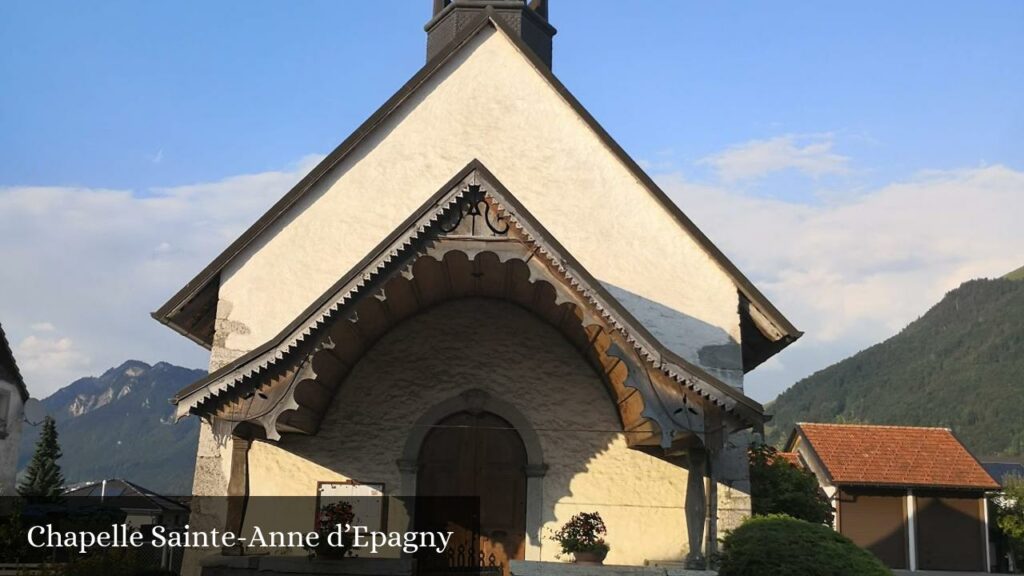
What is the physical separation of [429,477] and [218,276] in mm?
3955

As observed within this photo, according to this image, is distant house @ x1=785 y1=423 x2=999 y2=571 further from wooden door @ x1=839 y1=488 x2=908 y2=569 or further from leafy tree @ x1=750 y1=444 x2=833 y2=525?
leafy tree @ x1=750 y1=444 x2=833 y2=525

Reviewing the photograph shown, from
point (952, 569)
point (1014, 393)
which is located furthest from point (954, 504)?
point (1014, 393)

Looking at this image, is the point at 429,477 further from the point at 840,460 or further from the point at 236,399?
the point at 840,460

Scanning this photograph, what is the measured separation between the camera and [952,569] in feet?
126

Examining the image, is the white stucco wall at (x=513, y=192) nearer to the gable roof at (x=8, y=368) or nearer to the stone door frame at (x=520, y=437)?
the stone door frame at (x=520, y=437)

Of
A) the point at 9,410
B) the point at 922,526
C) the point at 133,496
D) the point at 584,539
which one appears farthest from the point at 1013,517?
the point at 9,410

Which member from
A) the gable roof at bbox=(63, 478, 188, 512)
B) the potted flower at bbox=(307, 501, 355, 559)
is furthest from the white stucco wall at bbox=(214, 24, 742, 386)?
the gable roof at bbox=(63, 478, 188, 512)

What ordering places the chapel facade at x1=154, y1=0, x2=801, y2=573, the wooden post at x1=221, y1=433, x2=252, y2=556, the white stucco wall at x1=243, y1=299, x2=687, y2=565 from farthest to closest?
the white stucco wall at x1=243, y1=299, x2=687, y2=565, the chapel facade at x1=154, y1=0, x2=801, y2=573, the wooden post at x1=221, y1=433, x2=252, y2=556

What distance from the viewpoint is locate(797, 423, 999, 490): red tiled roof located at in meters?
38.5

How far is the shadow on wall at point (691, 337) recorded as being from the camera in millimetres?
13680

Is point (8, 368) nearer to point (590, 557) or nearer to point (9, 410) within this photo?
point (9, 410)

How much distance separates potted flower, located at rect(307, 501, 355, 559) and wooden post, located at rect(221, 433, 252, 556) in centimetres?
101

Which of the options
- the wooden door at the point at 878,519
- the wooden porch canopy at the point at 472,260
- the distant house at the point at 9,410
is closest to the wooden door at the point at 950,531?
the wooden door at the point at 878,519

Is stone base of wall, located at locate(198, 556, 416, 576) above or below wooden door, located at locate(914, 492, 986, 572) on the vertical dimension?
below
